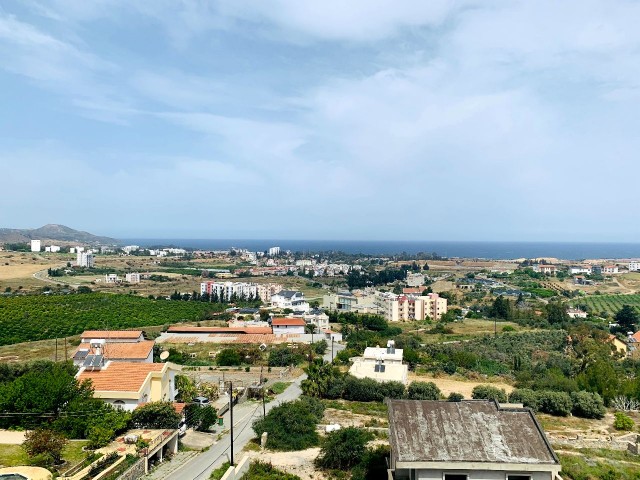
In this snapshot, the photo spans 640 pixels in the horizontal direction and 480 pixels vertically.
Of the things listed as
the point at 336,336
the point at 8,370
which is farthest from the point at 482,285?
the point at 8,370

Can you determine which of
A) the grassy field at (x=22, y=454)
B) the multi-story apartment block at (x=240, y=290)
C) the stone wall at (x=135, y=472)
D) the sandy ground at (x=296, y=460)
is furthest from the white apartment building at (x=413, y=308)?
the stone wall at (x=135, y=472)

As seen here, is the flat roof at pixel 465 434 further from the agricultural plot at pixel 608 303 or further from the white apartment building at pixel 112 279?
the white apartment building at pixel 112 279

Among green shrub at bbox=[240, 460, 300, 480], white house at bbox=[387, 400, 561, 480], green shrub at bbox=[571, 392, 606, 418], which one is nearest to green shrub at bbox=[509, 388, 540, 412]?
green shrub at bbox=[571, 392, 606, 418]

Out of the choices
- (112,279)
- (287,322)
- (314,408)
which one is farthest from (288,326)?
(112,279)

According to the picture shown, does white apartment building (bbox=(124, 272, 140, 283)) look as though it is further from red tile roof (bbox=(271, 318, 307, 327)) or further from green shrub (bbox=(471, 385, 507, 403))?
green shrub (bbox=(471, 385, 507, 403))

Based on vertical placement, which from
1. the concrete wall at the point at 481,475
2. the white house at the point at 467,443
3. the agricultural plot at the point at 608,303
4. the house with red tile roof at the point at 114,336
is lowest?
the agricultural plot at the point at 608,303

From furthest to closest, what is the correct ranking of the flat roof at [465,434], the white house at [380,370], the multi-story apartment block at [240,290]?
the multi-story apartment block at [240,290] → the white house at [380,370] → the flat roof at [465,434]
